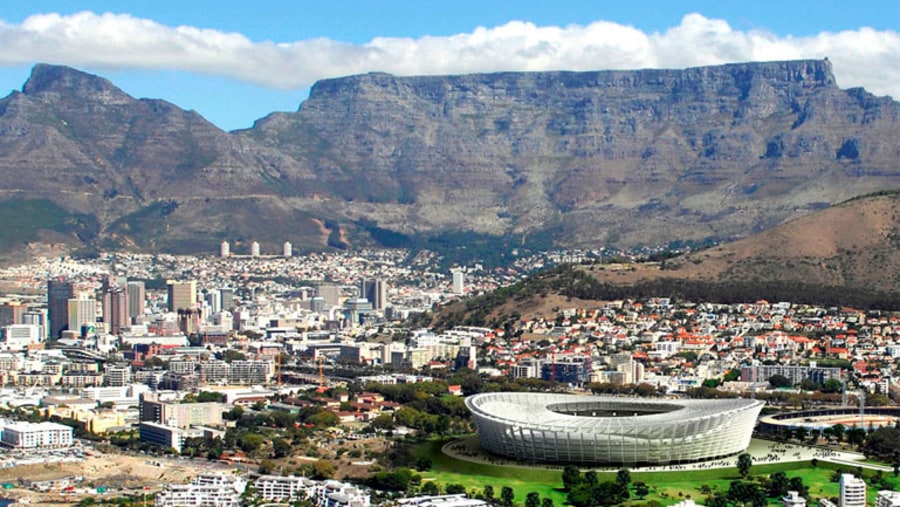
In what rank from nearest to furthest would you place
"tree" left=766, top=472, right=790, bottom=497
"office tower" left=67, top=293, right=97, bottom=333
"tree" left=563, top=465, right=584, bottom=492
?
"tree" left=766, top=472, right=790, bottom=497, "tree" left=563, top=465, right=584, bottom=492, "office tower" left=67, top=293, right=97, bottom=333

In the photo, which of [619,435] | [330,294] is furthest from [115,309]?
[619,435]

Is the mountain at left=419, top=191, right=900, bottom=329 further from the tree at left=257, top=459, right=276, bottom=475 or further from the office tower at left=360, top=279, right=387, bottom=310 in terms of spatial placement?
the tree at left=257, top=459, right=276, bottom=475

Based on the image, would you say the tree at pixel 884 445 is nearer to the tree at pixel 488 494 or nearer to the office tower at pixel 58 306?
the tree at pixel 488 494

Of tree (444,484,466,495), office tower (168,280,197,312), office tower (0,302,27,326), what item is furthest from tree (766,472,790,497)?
office tower (168,280,197,312)

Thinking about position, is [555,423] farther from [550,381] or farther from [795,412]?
[550,381]

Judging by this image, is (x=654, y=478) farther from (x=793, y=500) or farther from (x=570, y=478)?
(x=793, y=500)

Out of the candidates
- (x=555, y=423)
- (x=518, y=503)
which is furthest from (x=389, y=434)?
(x=518, y=503)
